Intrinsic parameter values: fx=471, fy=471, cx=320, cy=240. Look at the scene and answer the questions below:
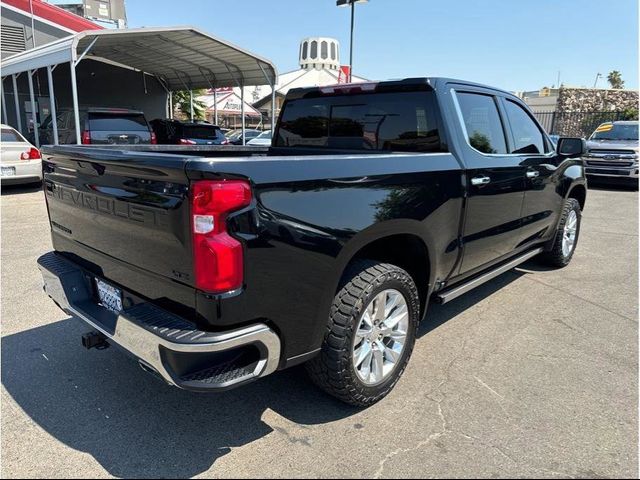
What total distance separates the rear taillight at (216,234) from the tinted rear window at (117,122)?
10168 mm

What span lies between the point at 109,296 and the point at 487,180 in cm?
277

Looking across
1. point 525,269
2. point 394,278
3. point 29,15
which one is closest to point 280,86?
point 29,15

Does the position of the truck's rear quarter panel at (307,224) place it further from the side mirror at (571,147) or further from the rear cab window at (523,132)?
the side mirror at (571,147)

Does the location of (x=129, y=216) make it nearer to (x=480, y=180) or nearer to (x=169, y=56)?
(x=480, y=180)

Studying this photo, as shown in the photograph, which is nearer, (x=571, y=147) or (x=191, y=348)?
(x=191, y=348)

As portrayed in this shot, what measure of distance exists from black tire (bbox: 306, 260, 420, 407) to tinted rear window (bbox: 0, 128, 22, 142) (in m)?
9.83

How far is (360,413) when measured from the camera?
9.20 feet

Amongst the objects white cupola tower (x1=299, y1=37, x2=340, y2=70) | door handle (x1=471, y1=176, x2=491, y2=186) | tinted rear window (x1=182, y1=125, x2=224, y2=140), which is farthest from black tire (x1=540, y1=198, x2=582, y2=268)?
white cupola tower (x1=299, y1=37, x2=340, y2=70)

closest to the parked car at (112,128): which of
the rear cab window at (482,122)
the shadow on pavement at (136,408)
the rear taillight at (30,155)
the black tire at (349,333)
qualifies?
the rear taillight at (30,155)

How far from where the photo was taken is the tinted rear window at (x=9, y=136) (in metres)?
9.69

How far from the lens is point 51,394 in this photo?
2908 millimetres

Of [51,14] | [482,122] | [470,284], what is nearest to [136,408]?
[470,284]

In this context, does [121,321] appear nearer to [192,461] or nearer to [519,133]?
[192,461]

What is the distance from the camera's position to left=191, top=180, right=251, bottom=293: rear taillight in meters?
2.01
